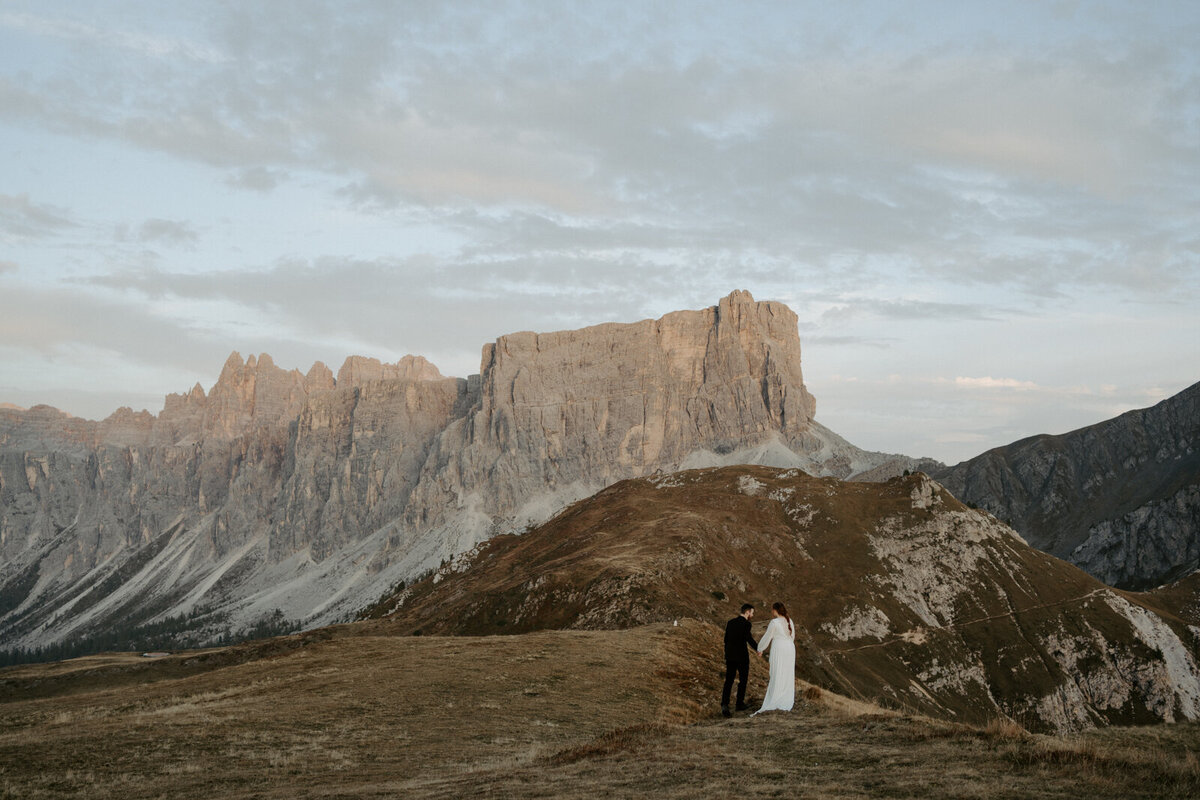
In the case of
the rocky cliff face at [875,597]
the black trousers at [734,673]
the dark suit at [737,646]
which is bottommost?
the rocky cliff face at [875,597]

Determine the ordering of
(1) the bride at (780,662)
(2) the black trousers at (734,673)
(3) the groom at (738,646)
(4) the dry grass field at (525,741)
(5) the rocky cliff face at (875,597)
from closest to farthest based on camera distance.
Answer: (4) the dry grass field at (525,741), (1) the bride at (780,662), (3) the groom at (738,646), (2) the black trousers at (734,673), (5) the rocky cliff face at (875,597)

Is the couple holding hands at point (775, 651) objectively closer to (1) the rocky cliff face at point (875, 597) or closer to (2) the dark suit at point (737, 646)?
(2) the dark suit at point (737, 646)

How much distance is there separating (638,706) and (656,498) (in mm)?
119286

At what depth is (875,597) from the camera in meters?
126

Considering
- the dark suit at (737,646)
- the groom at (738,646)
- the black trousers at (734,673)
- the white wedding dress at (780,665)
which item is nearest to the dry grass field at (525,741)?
the white wedding dress at (780,665)

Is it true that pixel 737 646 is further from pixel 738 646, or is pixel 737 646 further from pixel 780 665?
pixel 780 665

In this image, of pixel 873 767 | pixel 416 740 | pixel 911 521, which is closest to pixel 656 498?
pixel 911 521

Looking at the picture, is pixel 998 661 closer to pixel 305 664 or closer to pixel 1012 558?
pixel 1012 558

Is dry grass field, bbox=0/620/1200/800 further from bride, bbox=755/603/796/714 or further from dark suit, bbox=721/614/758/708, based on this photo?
dark suit, bbox=721/614/758/708

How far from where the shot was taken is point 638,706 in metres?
34.5

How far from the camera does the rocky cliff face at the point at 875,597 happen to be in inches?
4006

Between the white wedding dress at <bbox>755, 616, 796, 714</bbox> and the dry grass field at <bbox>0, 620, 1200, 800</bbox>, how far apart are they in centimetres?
93

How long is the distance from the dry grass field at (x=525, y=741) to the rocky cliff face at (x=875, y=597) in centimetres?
4819

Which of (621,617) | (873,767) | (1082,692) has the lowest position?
(1082,692)
